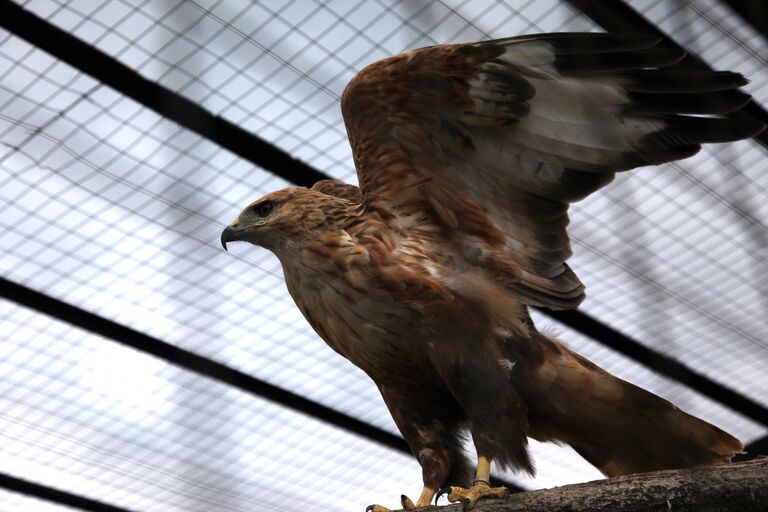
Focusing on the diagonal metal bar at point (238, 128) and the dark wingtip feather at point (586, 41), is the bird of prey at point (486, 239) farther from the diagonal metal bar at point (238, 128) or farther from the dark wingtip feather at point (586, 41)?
the diagonal metal bar at point (238, 128)

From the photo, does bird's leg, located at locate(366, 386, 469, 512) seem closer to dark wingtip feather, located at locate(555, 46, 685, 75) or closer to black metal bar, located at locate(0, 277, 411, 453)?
black metal bar, located at locate(0, 277, 411, 453)

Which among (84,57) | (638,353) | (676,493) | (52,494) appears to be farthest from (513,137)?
(52,494)

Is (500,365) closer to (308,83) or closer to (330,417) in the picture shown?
(308,83)

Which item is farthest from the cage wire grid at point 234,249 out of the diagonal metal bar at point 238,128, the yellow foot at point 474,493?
the yellow foot at point 474,493

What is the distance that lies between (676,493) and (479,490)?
Result: 1.88 feet

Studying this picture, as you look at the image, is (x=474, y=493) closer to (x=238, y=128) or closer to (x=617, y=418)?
(x=617, y=418)

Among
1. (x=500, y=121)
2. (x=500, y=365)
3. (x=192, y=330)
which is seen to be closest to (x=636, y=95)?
(x=500, y=121)

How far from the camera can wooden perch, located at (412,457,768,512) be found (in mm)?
2330

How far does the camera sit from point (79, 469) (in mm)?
5465

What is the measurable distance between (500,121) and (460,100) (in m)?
0.15

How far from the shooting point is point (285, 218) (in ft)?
10.9

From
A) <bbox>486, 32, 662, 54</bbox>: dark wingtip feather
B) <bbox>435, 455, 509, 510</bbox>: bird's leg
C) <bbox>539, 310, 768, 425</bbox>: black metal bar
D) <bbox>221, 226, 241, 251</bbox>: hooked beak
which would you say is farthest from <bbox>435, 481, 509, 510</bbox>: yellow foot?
<bbox>539, 310, 768, 425</bbox>: black metal bar

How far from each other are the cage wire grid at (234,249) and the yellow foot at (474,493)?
19.3 inches

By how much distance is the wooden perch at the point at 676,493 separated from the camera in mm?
2330
